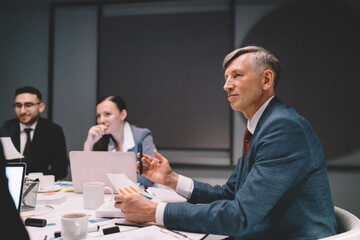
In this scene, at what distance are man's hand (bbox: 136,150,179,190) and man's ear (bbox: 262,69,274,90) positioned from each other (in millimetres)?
667

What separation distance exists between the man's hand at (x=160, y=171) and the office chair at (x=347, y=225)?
776 millimetres

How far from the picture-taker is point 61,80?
3559mm

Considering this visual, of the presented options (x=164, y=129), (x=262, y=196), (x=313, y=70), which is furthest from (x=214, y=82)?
(x=262, y=196)

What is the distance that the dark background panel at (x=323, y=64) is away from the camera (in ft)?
9.61

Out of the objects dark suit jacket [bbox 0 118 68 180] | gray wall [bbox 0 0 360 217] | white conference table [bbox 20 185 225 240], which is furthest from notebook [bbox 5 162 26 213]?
gray wall [bbox 0 0 360 217]

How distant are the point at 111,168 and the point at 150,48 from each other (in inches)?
82.7

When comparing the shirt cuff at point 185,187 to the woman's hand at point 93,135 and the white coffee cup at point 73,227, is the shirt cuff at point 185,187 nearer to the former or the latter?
the white coffee cup at point 73,227

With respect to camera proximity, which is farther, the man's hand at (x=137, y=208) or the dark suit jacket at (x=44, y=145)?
the dark suit jacket at (x=44, y=145)

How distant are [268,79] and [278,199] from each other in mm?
572

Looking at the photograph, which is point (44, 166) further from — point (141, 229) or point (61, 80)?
point (141, 229)

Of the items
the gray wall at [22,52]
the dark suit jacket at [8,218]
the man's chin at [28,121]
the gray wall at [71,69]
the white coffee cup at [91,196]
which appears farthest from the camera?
the gray wall at [22,52]

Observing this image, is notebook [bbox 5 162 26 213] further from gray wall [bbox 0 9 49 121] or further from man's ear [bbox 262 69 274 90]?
gray wall [bbox 0 9 49 121]

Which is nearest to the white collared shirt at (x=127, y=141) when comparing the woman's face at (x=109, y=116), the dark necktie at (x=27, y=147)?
the woman's face at (x=109, y=116)

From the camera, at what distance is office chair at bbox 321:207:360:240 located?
0.79m
